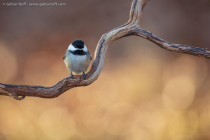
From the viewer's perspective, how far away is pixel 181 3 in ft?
11.1

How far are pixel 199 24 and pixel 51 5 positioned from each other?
8.23 ft

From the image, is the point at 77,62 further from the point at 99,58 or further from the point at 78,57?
the point at 99,58

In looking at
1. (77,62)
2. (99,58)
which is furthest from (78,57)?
(99,58)

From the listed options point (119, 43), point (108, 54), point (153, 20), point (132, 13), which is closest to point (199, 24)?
point (153, 20)

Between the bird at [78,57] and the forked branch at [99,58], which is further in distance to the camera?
the bird at [78,57]

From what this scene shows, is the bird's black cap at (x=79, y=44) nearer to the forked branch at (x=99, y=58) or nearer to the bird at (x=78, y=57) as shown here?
the bird at (x=78, y=57)

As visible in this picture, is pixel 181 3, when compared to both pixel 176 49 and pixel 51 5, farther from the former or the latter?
pixel 51 5

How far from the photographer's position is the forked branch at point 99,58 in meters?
1.78

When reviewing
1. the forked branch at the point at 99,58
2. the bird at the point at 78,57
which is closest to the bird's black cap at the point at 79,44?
the bird at the point at 78,57

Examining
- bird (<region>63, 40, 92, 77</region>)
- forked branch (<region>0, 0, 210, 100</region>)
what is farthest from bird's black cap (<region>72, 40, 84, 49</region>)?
forked branch (<region>0, 0, 210, 100</region>)

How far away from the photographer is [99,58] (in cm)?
194

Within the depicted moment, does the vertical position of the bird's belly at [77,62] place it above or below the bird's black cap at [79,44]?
below

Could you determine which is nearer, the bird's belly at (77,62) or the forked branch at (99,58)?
the forked branch at (99,58)

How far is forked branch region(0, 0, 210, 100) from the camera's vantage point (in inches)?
70.0
